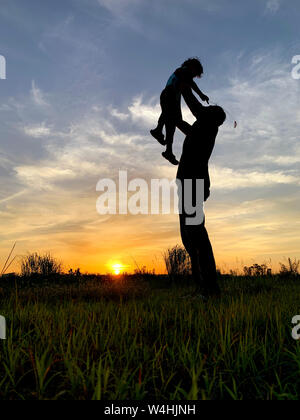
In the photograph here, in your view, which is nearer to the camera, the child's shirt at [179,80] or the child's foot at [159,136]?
the child's shirt at [179,80]

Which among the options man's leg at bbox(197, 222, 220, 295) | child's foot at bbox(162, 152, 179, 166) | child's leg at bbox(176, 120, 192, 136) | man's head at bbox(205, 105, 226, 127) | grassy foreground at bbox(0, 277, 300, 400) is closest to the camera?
grassy foreground at bbox(0, 277, 300, 400)

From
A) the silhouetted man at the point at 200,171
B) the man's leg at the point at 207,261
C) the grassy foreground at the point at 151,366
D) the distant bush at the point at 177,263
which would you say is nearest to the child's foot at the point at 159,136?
the silhouetted man at the point at 200,171

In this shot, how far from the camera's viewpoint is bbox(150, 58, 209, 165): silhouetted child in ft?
16.9

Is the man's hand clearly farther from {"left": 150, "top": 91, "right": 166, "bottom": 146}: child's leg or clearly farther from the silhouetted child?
{"left": 150, "top": 91, "right": 166, "bottom": 146}: child's leg

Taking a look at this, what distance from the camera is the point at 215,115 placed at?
495cm

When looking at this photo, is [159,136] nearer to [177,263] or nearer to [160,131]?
[160,131]

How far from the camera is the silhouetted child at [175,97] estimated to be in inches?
203

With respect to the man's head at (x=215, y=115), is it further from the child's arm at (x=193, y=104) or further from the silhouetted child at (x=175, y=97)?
the silhouetted child at (x=175, y=97)

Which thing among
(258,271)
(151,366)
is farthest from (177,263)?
(151,366)

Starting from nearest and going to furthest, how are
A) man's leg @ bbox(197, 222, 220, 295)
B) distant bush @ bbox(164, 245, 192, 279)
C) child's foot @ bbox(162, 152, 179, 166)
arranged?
man's leg @ bbox(197, 222, 220, 295) < child's foot @ bbox(162, 152, 179, 166) < distant bush @ bbox(164, 245, 192, 279)

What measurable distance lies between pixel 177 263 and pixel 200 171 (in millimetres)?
6192

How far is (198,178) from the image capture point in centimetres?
480

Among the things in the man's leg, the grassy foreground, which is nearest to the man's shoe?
the man's leg
